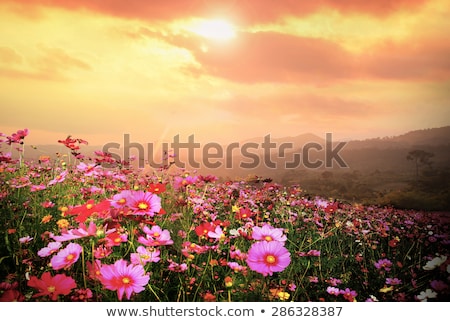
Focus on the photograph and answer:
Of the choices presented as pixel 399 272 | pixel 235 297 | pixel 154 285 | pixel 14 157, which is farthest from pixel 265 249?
pixel 14 157

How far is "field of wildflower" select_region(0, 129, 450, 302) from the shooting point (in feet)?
2.85

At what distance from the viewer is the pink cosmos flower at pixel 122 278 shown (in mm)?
795

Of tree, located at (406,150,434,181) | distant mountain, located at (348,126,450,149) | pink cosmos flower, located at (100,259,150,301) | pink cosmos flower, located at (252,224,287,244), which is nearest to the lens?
pink cosmos flower, located at (100,259,150,301)

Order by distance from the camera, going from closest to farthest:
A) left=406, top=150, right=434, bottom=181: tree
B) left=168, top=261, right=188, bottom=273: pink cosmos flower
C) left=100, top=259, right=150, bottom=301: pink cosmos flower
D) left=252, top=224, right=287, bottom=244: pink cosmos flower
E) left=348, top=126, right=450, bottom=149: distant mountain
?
left=100, top=259, right=150, bottom=301: pink cosmos flower → left=252, top=224, right=287, bottom=244: pink cosmos flower → left=168, top=261, right=188, bottom=273: pink cosmos flower → left=348, top=126, right=450, bottom=149: distant mountain → left=406, top=150, right=434, bottom=181: tree

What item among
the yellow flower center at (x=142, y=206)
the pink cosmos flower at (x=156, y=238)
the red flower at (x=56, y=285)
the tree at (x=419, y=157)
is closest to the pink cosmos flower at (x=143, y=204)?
the yellow flower center at (x=142, y=206)

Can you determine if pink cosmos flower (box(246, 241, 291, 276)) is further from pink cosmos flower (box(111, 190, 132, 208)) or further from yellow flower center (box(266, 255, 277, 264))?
pink cosmos flower (box(111, 190, 132, 208))

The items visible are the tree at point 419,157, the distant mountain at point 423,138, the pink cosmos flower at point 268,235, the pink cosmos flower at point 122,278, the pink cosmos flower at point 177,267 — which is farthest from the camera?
the tree at point 419,157

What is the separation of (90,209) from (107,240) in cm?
10

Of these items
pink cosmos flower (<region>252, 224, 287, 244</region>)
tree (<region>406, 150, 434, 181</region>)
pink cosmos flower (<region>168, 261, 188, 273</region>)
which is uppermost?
tree (<region>406, 150, 434, 181</region>)

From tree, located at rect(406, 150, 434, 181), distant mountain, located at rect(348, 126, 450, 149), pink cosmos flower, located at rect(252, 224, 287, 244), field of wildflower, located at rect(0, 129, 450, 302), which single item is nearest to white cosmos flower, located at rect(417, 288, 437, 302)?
field of wildflower, located at rect(0, 129, 450, 302)

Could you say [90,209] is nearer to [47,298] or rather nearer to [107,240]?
[107,240]

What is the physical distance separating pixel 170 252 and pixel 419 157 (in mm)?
6299

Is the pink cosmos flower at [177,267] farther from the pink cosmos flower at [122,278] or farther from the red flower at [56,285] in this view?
the red flower at [56,285]

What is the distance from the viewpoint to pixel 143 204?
901mm
